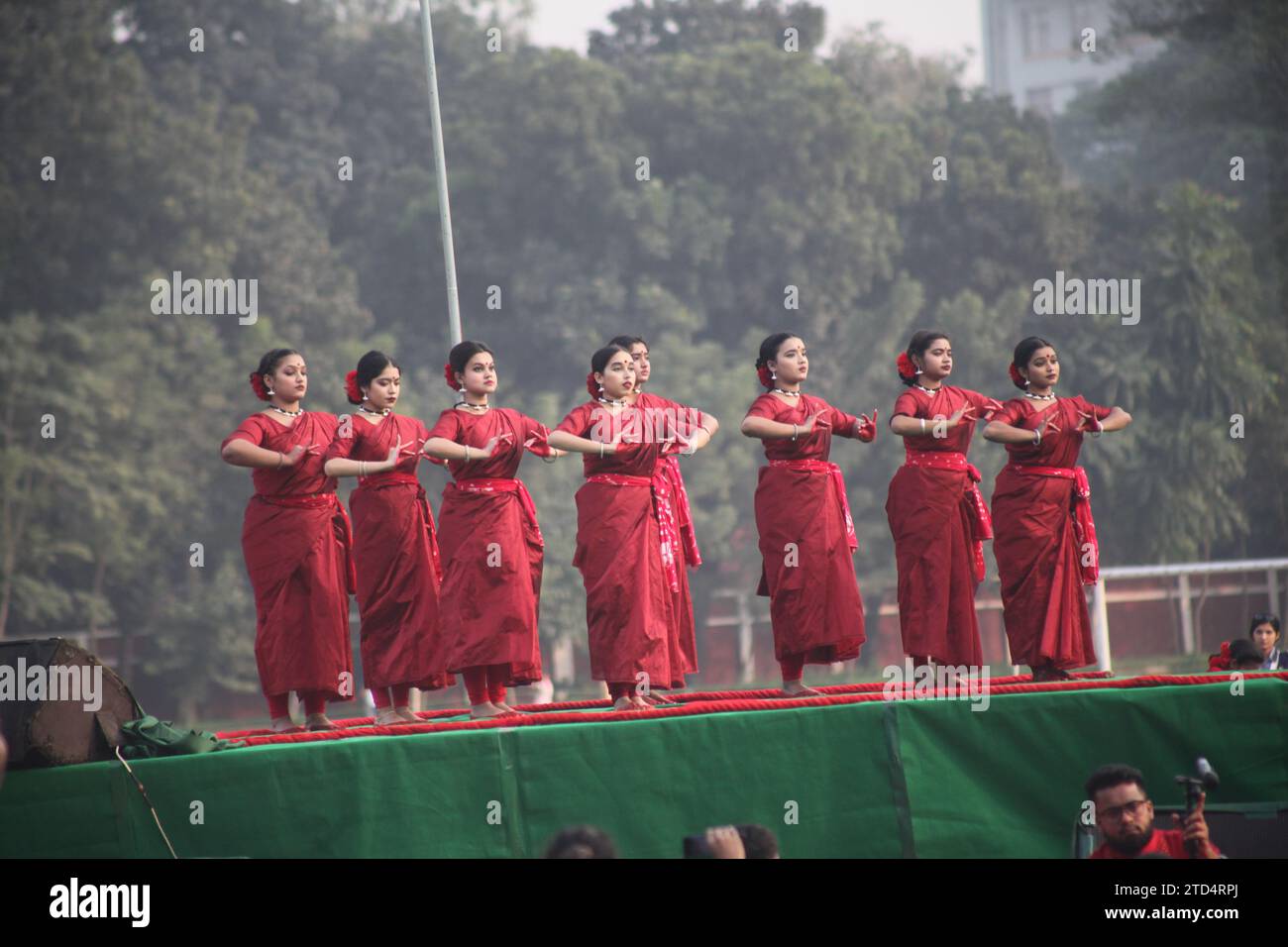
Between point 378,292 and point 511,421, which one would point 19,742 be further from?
point 378,292

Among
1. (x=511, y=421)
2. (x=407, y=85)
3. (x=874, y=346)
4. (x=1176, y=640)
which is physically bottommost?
(x=1176, y=640)

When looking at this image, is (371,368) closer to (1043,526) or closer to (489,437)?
(489,437)

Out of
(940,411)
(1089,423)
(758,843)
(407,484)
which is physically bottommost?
(758,843)

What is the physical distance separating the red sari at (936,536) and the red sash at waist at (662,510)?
106 centimetres

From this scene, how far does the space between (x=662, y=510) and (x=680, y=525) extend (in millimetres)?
327

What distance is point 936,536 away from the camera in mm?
8211

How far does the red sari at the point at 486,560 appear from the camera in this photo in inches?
304

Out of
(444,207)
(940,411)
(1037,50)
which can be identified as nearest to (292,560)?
(940,411)

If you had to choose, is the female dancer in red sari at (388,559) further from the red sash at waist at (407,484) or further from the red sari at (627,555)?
the red sari at (627,555)

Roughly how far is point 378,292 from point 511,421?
89.1 ft

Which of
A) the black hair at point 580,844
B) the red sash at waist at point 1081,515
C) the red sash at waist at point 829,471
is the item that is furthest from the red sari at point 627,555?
the black hair at point 580,844
